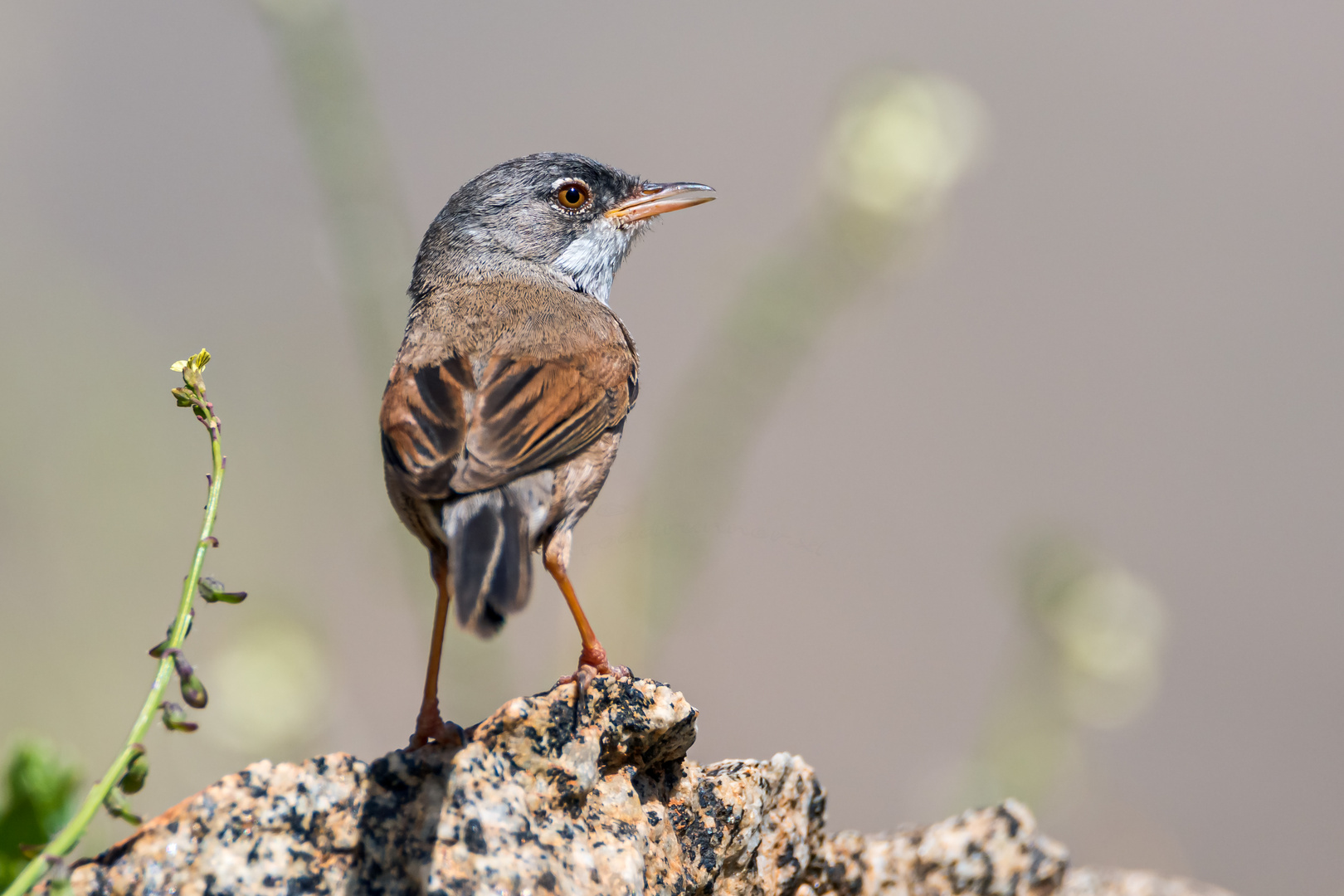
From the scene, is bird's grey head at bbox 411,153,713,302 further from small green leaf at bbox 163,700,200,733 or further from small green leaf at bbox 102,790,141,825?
small green leaf at bbox 102,790,141,825

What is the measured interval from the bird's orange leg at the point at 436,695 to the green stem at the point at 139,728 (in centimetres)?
92

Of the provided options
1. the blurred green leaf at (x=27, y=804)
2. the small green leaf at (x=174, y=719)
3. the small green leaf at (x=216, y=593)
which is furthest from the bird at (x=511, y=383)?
the blurred green leaf at (x=27, y=804)

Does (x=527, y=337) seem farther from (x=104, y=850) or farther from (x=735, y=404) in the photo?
(x=104, y=850)

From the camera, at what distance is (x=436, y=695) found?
3414mm

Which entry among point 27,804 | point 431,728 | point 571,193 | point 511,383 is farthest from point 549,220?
point 27,804

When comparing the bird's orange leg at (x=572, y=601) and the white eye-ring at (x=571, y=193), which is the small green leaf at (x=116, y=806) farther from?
the white eye-ring at (x=571, y=193)

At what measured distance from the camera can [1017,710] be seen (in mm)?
4855

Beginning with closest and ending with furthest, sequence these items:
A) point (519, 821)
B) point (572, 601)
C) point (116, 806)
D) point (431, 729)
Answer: point (116, 806)
point (519, 821)
point (431, 729)
point (572, 601)

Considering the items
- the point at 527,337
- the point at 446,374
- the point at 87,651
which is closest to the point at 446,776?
the point at 446,374

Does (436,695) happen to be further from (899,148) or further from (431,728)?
(899,148)

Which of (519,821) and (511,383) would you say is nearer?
(519,821)

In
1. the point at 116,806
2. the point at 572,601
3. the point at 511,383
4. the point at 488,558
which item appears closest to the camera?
the point at 116,806

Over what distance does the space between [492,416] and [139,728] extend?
1.63 metres

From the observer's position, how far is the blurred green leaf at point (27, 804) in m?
2.30
